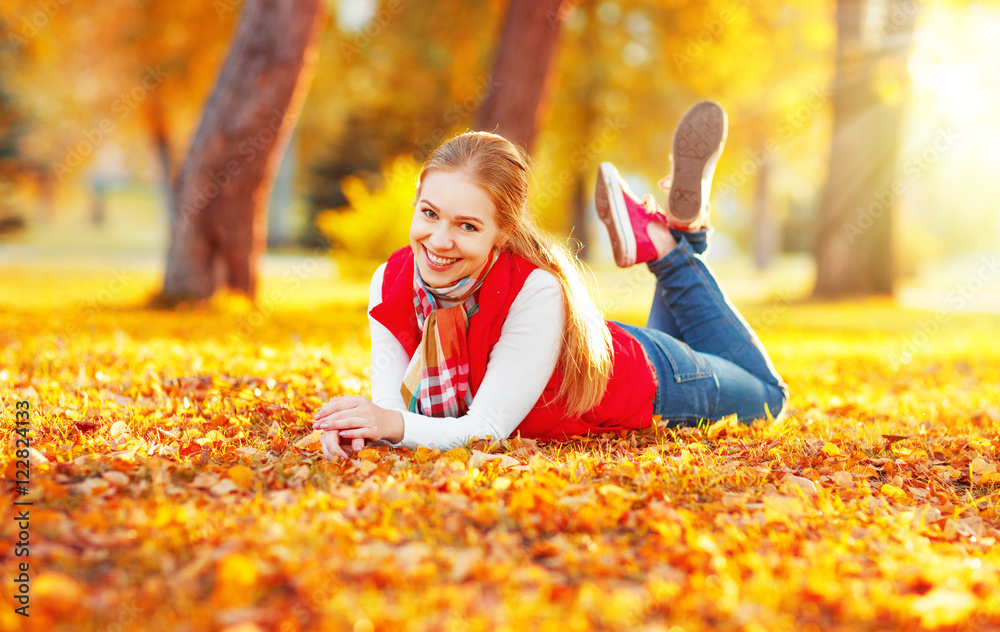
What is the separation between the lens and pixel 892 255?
13398 millimetres

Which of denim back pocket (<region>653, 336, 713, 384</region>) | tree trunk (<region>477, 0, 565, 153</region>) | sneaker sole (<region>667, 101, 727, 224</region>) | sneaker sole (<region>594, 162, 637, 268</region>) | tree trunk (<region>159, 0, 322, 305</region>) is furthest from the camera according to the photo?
tree trunk (<region>477, 0, 565, 153</region>)

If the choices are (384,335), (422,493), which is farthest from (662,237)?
(422,493)

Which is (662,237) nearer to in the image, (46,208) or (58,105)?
(58,105)

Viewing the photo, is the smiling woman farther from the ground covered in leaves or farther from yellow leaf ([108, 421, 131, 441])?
yellow leaf ([108, 421, 131, 441])

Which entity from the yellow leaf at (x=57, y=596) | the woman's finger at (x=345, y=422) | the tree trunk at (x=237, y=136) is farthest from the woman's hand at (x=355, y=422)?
the tree trunk at (x=237, y=136)

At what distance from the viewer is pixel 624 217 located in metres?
3.54

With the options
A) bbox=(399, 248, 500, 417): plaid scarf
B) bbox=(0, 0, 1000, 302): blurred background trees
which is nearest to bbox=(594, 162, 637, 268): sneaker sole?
bbox=(399, 248, 500, 417): plaid scarf

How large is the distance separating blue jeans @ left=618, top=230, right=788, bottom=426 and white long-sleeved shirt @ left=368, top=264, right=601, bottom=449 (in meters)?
0.71

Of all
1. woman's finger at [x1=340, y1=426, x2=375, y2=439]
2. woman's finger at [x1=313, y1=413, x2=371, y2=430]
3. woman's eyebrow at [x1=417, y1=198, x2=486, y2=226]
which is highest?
woman's eyebrow at [x1=417, y1=198, x2=486, y2=226]

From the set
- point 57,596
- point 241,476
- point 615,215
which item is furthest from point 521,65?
point 57,596

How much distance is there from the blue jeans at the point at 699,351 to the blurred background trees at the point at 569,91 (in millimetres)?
4060

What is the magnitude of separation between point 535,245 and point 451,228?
0.40 meters

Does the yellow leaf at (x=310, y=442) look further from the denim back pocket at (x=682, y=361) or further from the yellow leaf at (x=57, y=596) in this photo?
the denim back pocket at (x=682, y=361)

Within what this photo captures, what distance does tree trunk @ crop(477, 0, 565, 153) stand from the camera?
27.2ft
